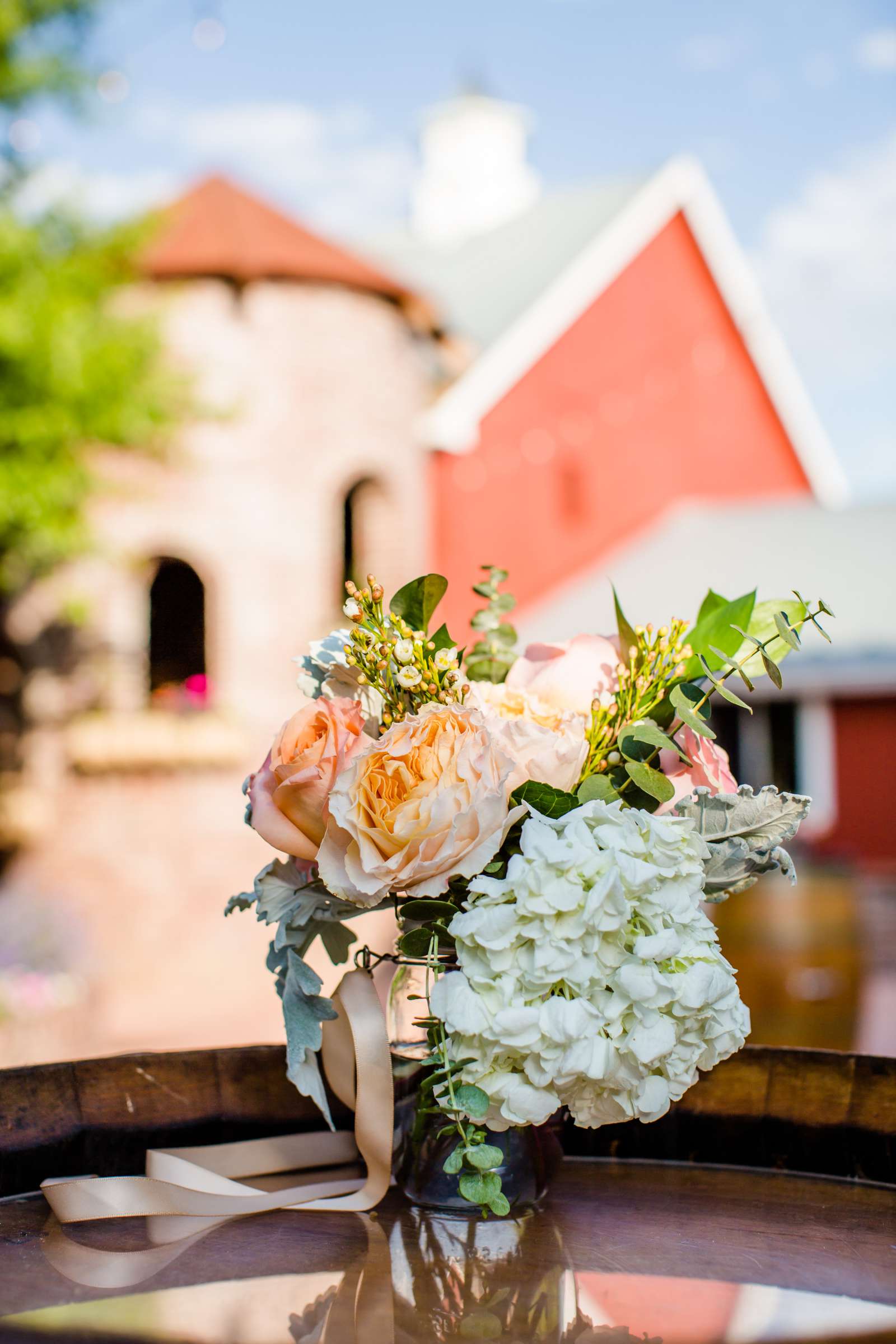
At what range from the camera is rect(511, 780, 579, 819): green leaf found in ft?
3.83

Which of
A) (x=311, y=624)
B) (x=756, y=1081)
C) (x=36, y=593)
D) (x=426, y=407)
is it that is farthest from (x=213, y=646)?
(x=756, y=1081)

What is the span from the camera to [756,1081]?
1452 millimetres

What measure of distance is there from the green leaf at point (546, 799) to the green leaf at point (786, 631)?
10.1 inches

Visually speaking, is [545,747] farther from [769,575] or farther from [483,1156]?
[769,575]

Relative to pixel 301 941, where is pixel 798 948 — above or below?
below

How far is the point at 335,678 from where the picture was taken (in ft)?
4.33

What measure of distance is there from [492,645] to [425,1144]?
0.56 metres

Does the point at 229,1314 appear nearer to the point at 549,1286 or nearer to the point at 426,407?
the point at 549,1286

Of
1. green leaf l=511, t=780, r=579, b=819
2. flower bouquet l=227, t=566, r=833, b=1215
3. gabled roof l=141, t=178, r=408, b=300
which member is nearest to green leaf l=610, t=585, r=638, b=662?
flower bouquet l=227, t=566, r=833, b=1215

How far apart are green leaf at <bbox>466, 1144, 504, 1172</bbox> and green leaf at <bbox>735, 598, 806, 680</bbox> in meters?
0.52

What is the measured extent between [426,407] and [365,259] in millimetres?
1287

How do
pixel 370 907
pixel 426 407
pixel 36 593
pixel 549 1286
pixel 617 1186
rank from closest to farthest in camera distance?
pixel 549 1286
pixel 370 907
pixel 617 1186
pixel 36 593
pixel 426 407

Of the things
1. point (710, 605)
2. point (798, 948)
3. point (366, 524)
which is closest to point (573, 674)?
point (710, 605)

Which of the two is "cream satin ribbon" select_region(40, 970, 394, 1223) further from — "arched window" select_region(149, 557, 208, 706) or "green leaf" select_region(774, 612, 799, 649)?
"arched window" select_region(149, 557, 208, 706)
